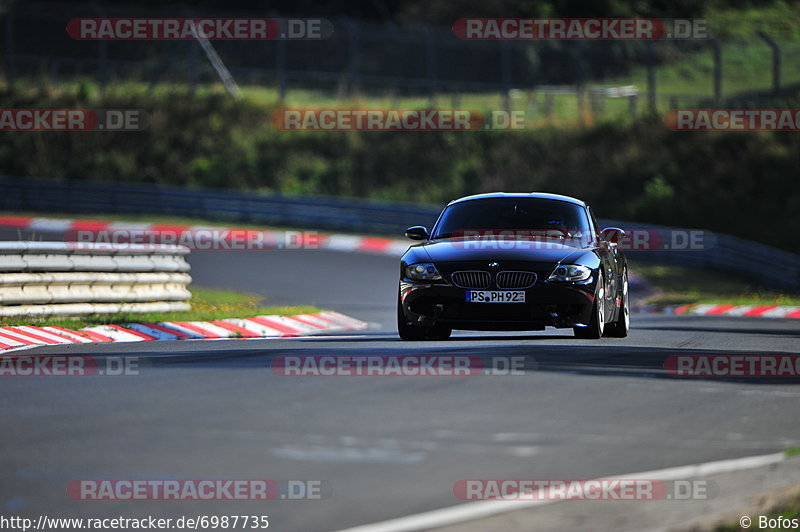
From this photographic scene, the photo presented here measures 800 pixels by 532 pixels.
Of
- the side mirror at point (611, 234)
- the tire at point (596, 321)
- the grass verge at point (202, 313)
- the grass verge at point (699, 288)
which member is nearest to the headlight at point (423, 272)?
the tire at point (596, 321)

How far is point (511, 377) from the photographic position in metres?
10.2

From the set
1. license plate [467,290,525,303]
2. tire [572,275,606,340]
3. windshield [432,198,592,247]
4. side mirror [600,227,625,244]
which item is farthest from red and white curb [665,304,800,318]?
license plate [467,290,525,303]

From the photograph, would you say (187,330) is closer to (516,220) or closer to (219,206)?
(516,220)

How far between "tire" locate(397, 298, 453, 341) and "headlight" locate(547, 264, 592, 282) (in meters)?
1.39

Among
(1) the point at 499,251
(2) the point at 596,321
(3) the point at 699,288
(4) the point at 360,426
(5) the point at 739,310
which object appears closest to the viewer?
(4) the point at 360,426

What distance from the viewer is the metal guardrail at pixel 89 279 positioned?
15.6 metres

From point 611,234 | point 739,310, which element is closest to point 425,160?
point 739,310

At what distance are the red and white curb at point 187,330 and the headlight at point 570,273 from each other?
4.39 m

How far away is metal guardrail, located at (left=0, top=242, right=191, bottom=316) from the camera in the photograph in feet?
51.3

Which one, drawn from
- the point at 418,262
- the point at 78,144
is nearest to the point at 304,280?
the point at 418,262

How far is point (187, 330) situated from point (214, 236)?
61.0 feet

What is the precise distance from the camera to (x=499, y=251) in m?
13.5

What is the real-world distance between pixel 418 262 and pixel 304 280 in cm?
1243

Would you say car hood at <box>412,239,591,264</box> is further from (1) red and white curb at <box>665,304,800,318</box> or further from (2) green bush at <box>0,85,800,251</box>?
(2) green bush at <box>0,85,800,251</box>
